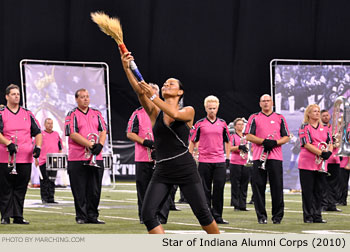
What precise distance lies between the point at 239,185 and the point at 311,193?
452 cm

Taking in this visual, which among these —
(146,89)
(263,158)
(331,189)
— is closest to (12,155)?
(263,158)

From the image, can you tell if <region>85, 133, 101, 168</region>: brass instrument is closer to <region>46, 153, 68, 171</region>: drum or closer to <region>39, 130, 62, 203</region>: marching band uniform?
<region>39, 130, 62, 203</region>: marching band uniform

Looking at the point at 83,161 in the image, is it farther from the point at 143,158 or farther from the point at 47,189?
the point at 47,189

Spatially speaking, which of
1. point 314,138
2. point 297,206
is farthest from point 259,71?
point 314,138

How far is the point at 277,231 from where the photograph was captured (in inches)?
433

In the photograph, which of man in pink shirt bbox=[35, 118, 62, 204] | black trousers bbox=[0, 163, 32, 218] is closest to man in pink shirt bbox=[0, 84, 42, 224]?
black trousers bbox=[0, 163, 32, 218]

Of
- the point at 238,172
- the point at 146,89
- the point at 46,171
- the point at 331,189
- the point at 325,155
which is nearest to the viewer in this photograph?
the point at 146,89

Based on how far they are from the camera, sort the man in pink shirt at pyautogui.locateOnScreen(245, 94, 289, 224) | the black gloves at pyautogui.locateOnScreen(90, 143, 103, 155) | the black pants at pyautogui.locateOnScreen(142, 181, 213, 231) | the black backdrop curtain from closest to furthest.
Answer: the black pants at pyautogui.locateOnScreen(142, 181, 213, 231)
the black gloves at pyautogui.locateOnScreen(90, 143, 103, 155)
the man in pink shirt at pyautogui.locateOnScreen(245, 94, 289, 224)
the black backdrop curtain

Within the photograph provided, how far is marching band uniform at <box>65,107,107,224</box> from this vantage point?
12.2m

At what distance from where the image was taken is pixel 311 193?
501 inches

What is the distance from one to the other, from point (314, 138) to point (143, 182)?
2944mm

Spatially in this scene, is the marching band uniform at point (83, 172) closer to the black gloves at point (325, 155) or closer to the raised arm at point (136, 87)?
the black gloves at point (325, 155)

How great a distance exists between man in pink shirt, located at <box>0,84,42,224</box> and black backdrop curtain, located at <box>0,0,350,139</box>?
55.6 ft

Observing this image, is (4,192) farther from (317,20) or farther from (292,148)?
(317,20)
